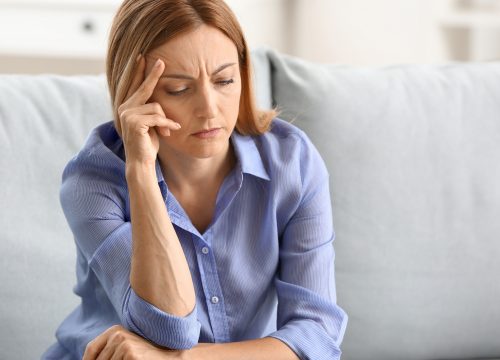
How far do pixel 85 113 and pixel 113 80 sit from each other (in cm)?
37

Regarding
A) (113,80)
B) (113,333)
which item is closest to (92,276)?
(113,333)

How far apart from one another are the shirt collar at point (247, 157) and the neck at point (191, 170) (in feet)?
0.07

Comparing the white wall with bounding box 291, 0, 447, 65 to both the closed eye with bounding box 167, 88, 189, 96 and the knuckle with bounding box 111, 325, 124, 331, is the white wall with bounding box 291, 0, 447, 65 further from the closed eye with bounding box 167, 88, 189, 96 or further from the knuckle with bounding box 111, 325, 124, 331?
the knuckle with bounding box 111, 325, 124, 331

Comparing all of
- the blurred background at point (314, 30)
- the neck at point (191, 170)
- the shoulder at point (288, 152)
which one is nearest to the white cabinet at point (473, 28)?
Result: the blurred background at point (314, 30)

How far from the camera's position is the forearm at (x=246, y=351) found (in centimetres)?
144

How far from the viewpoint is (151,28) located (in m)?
1.43

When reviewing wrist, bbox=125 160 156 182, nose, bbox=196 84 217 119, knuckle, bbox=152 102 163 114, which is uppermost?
nose, bbox=196 84 217 119

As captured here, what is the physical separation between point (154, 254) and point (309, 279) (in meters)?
0.28

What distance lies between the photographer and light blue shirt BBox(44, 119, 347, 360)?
1510mm

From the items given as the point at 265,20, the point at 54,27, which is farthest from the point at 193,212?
the point at 265,20

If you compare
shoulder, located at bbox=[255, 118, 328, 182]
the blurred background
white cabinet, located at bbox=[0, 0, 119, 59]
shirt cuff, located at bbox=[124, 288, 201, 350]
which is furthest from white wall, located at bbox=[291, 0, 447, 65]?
shirt cuff, located at bbox=[124, 288, 201, 350]

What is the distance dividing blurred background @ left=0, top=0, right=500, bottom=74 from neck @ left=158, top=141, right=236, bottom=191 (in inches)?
64.3

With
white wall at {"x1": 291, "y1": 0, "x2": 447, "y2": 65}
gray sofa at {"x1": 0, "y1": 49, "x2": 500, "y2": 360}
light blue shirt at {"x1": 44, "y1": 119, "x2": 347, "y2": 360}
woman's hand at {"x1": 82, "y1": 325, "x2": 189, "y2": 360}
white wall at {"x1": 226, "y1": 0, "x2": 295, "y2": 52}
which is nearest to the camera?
woman's hand at {"x1": 82, "y1": 325, "x2": 189, "y2": 360}

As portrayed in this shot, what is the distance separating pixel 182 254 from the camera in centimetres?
146
